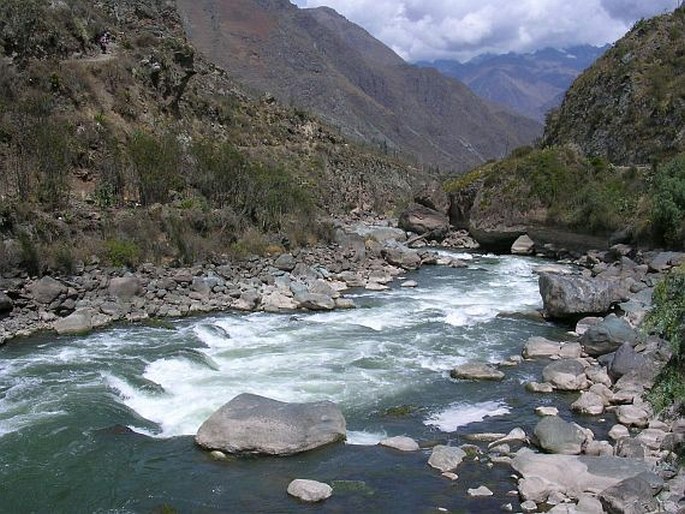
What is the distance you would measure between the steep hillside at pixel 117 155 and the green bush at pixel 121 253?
6cm

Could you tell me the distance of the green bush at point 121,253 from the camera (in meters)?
32.1

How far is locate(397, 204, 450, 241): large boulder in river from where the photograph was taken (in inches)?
2279

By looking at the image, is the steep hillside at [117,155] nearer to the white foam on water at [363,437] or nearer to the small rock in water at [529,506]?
the white foam on water at [363,437]

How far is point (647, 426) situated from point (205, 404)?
10925 mm

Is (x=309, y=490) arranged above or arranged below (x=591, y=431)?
below

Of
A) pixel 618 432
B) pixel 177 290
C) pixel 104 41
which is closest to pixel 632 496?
pixel 618 432

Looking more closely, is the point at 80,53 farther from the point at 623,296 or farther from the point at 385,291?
the point at 623,296

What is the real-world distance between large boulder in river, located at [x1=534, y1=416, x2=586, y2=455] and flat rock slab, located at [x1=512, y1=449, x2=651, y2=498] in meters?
0.65

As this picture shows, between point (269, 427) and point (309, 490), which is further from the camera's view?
point (269, 427)

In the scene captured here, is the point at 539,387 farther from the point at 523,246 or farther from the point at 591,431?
the point at 523,246

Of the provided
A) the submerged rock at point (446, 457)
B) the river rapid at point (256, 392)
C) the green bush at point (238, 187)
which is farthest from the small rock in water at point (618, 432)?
the green bush at point (238, 187)

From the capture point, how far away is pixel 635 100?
59.2 m

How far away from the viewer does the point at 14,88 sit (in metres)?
43.4

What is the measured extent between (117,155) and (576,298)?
2725 centimetres
